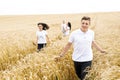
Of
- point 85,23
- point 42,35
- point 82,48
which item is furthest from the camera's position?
point 42,35

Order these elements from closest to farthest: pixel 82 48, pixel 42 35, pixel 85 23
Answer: pixel 85 23
pixel 82 48
pixel 42 35

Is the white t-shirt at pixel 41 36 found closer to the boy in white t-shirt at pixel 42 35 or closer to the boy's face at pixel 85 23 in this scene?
the boy in white t-shirt at pixel 42 35

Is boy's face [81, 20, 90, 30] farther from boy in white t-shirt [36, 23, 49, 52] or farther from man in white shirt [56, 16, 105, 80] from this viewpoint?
boy in white t-shirt [36, 23, 49, 52]

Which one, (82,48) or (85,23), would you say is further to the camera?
(82,48)

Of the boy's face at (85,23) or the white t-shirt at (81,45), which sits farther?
the white t-shirt at (81,45)

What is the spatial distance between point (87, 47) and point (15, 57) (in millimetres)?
4905

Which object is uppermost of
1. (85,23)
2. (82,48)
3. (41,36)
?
(85,23)

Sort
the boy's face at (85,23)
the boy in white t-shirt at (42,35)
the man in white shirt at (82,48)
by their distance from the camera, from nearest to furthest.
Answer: the boy's face at (85,23), the man in white shirt at (82,48), the boy in white t-shirt at (42,35)

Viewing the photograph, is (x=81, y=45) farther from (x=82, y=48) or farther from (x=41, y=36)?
(x=41, y=36)

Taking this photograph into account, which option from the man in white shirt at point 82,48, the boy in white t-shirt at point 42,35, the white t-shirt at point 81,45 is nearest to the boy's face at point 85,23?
the man in white shirt at point 82,48

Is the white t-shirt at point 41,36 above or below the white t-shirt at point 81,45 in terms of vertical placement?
below

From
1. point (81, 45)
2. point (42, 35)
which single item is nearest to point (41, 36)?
point (42, 35)

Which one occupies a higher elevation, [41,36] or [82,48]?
[82,48]

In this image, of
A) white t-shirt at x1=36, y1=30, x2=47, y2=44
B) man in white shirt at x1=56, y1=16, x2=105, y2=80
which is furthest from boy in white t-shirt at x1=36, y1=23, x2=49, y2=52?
man in white shirt at x1=56, y1=16, x2=105, y2=80
